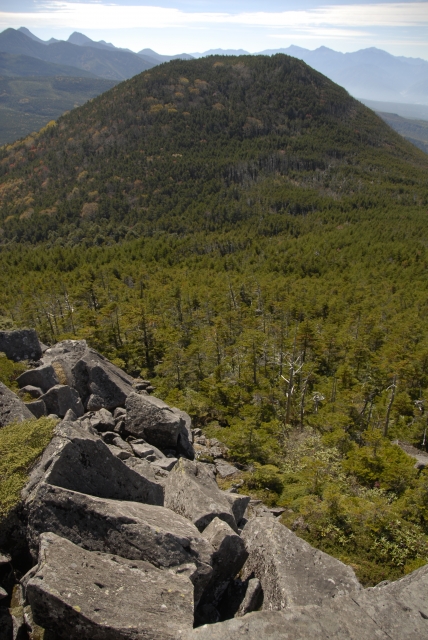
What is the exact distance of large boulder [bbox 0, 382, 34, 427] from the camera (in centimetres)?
1630

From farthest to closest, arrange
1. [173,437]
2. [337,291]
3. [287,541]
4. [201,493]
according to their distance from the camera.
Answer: [337,291]
[173,437]
[201,493]
[287,541]

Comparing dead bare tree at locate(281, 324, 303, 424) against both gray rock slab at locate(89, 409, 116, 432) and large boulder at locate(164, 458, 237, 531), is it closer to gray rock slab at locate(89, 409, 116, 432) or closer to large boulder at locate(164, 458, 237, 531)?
gray rock slab at locate(89, 409, 116, 432)

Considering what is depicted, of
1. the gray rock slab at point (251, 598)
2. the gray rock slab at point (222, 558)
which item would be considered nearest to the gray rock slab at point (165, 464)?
the gray rock slab at point (222, 558)

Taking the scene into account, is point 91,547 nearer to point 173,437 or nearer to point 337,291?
point 173,437

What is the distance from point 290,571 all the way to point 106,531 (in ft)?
17.4

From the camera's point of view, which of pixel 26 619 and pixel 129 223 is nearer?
pixel 26 619

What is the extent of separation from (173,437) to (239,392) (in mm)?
20596

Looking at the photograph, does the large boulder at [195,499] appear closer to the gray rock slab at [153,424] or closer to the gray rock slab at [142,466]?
the gray rock slab at [142,466]

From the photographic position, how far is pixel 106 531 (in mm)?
10102

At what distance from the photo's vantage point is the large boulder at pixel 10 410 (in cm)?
1630

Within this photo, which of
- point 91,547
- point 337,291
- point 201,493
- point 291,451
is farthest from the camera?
point 337,291

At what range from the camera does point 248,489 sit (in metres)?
22.5

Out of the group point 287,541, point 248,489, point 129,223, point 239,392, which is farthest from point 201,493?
point 129,223

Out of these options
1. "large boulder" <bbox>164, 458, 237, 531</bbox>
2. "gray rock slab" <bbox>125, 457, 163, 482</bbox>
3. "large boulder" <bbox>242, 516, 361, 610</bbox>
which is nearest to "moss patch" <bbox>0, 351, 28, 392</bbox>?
"gray rock slab" <bbox>125, 457, 163, 482</bbox>
